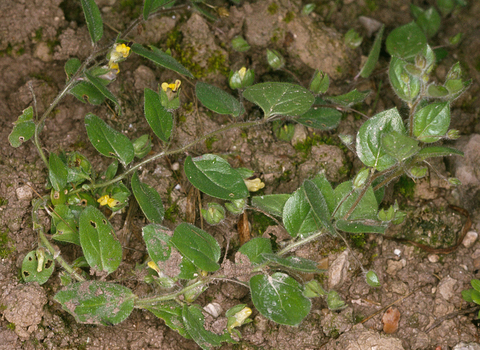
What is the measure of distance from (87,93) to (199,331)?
129 cm

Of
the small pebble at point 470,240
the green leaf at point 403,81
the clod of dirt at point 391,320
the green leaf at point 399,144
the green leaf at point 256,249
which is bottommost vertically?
the clod of dirt at point 391,320

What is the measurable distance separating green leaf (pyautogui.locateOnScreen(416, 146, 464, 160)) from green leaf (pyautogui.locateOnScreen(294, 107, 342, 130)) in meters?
0.48

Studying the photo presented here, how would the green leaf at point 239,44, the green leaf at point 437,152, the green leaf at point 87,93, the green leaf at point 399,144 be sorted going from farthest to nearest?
the green leaf at point 239,44 < the green leaf at point 87,93 < the green leaf at point 437,152 < the green leaf at point 399,144

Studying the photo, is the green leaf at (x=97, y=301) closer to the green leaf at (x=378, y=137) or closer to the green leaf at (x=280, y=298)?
the green leaf at (x=280, y=298)

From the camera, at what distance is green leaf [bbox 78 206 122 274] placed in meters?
2.12

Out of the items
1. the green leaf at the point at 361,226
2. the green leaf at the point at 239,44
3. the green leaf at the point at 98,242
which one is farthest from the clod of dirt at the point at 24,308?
the green leaf at the point at 239,44

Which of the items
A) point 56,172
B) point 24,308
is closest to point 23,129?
point 56,172

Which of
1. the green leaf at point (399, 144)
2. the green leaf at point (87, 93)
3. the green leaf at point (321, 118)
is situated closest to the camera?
the green leaf at point (399, 144)

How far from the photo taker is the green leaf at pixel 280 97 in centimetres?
223

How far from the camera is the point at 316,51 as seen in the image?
2.78 m

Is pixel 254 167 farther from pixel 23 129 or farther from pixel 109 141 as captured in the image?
pixel 23 129

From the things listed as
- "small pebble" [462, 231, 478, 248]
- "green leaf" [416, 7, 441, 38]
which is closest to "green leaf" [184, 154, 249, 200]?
"small pebble" [462, 231, 478, 248]

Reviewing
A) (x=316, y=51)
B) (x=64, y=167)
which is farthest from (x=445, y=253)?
(x=64, y=167)

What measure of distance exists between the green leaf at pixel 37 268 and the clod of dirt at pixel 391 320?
159cm
